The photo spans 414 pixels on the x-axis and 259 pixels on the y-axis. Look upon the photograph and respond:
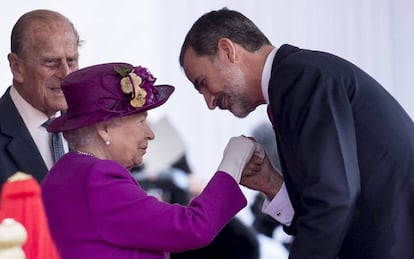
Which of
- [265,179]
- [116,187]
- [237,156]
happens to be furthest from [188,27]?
[116,187]

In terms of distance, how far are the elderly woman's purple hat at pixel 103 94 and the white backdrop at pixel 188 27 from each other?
4.39 feet

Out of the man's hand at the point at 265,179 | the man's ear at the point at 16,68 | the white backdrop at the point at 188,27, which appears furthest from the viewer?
the white backdrop at the point at 188,27

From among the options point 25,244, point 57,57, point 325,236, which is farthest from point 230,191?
point 57,57

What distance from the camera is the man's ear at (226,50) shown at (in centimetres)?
197

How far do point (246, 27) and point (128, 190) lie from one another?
48 centimetres

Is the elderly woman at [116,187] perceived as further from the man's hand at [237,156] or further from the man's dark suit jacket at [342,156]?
the man's dark suit jacket at [342,156]

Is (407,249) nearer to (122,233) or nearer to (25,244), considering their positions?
(122,233)

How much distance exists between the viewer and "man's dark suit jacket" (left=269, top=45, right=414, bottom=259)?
1.75 metres

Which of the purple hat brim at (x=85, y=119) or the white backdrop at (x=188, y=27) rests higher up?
the purple hat brim at (x=85, y=119)

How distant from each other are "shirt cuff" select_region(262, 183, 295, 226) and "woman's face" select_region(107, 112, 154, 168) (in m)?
0.39

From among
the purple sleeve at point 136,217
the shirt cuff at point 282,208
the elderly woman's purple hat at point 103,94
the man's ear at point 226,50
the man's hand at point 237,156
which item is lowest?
the shirt cuff at point 282,208

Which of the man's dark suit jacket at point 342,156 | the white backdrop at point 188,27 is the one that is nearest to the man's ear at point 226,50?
the man's dark suit jacket at point 342,156

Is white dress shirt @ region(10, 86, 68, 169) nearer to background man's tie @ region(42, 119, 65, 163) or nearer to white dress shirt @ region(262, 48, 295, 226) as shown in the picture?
background man's tie @ region(42, 119, 65, 163)

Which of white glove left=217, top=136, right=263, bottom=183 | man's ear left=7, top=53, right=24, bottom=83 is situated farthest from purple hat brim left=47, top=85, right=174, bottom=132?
man's ear left=7, top=53, right=24, bottom=83
